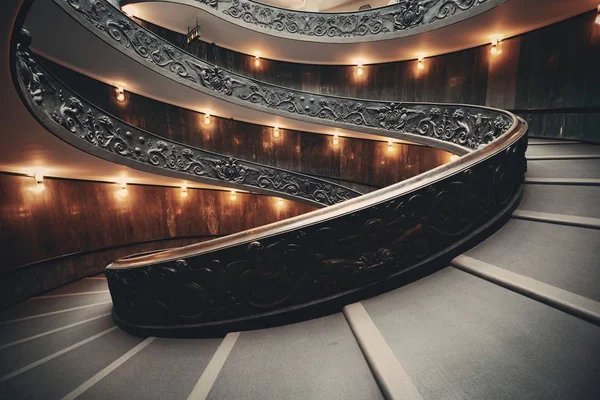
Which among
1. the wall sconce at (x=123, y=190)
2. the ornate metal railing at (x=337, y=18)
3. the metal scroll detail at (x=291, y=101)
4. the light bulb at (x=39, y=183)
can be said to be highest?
the ornate metal railing at (x=337, y=18)

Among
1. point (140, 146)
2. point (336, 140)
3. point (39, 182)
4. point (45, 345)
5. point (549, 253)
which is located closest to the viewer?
point (549, 253)

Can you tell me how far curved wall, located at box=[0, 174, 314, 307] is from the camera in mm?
4777

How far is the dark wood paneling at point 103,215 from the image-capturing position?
4.79 metres

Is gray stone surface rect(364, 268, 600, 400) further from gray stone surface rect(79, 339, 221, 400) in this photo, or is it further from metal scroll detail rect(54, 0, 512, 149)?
metal scroll detail rect(54, 0, 512, 149)

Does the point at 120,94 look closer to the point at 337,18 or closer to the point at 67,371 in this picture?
the point at 337,18

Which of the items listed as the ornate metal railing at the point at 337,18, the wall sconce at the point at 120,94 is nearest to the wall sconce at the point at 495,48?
the ornate metal railing at the point at 337,18

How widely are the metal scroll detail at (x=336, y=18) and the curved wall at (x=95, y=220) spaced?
18.0ft

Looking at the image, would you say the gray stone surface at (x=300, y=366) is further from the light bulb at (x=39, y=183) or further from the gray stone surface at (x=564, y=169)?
the light bulb at (x=39, y=183)

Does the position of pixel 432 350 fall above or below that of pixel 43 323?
above

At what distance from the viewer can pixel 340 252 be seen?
178 centimetres

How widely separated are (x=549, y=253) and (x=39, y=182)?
25.3 feet

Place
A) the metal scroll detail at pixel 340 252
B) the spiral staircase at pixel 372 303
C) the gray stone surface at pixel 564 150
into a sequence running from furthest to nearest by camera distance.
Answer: the gray stone surface at pixel 564 150 < the metal scroll detail at pixel 340 252 < the spiral staircase at pixel 372 303

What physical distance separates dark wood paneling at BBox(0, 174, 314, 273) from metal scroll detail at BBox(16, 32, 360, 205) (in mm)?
1200

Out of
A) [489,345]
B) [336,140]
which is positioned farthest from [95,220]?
[489,345]
